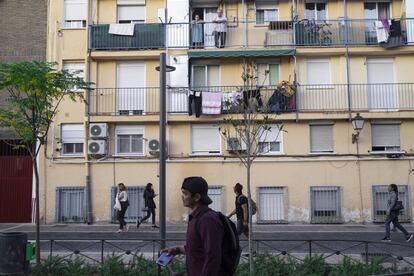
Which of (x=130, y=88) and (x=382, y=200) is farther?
(x=130, y=88)

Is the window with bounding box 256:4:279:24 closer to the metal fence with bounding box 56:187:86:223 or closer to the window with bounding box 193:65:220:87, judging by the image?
the window with bounding box 193:65:220:87

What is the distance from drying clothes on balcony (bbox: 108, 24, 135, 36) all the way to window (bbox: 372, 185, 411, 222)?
1266 centimetres

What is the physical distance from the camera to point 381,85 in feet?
74.7

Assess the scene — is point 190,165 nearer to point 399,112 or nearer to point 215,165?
point 215,165

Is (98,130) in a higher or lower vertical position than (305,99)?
lower

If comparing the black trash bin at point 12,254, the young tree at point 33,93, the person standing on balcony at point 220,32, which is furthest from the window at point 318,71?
the black trash bin at point 12,254

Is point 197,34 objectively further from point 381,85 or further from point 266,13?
point 381,85

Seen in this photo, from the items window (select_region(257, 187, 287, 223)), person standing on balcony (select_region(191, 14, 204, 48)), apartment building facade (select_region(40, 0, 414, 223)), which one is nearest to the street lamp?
apartment building facade (select_region(40, 0, 414, 223))

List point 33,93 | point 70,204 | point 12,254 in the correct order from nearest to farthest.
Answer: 1. point 12,254
2. point 33,93
3. point 70,204

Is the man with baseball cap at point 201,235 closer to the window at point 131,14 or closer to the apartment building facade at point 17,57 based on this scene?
the apartment building facade at point 17,57

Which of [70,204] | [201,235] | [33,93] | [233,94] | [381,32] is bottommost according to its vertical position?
[70,204]

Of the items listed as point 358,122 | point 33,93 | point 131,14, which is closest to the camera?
point 33,93

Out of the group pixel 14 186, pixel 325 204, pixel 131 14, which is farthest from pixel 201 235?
pixel 131 14

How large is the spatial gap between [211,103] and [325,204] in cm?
650
